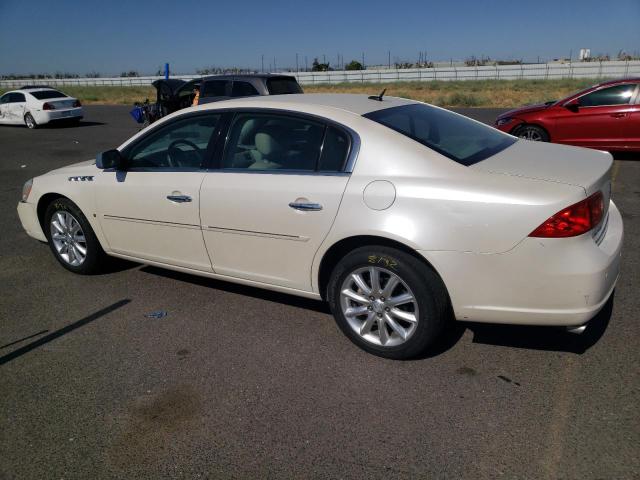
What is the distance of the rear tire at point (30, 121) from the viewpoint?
2108cm

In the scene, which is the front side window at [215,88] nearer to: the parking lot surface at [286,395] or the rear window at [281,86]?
the rear window at [281,86]

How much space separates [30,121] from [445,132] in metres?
21.1

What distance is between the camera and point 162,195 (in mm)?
4363

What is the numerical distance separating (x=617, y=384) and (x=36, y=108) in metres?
21.9

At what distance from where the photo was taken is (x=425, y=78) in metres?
53.8

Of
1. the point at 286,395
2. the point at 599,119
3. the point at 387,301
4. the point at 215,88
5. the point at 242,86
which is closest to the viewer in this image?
the point at 286,395

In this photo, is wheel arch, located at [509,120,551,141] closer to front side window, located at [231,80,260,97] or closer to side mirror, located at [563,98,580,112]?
side mirror, located at [563,98,580,112]

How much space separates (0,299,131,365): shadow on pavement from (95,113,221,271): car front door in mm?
476

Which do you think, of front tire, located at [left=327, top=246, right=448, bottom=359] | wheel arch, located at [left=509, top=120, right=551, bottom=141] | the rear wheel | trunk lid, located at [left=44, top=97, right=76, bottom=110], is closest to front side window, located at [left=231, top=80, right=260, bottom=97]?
A: wheel arch, located at [left=509, top=120, right=551, bottom=141]

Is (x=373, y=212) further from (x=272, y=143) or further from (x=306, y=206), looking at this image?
(x=272, y=143)

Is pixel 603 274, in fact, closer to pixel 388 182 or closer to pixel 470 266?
pixel 470 266

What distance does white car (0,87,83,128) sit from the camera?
68.0 feet

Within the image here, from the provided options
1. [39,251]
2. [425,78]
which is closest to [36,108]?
[39,251]

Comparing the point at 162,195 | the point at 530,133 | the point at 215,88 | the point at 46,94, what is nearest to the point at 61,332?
the point at 162,195
